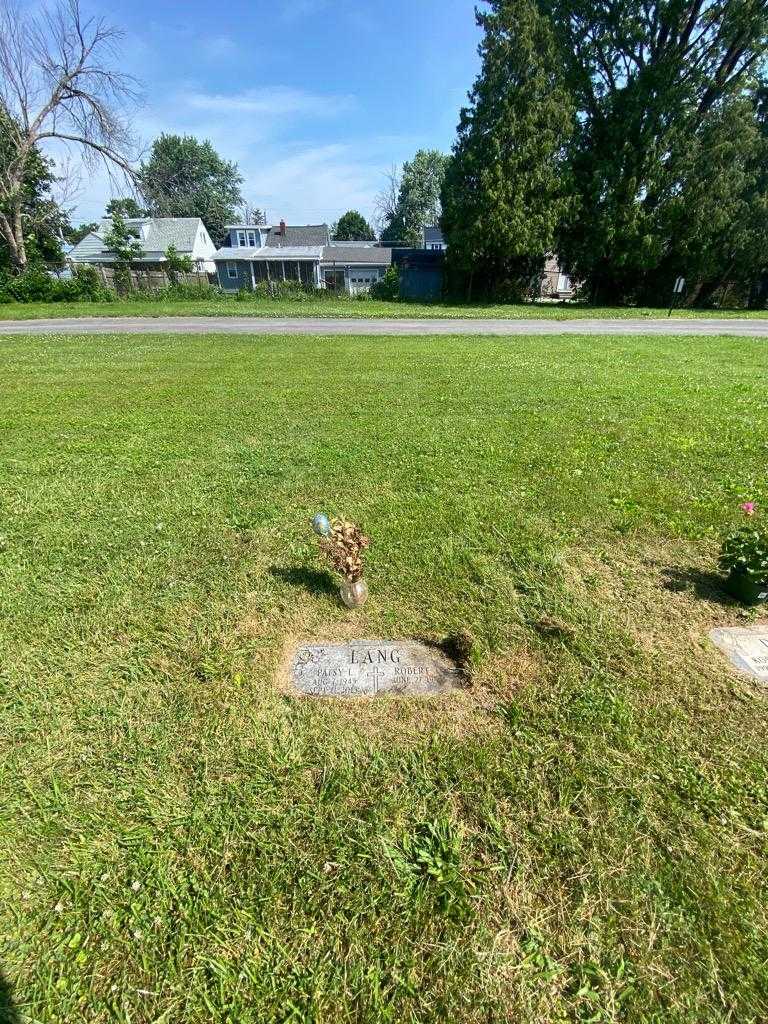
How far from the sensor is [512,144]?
70.5 feet

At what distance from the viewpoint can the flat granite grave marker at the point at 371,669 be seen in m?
2.23

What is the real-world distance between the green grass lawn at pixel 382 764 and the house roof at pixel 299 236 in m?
41.3

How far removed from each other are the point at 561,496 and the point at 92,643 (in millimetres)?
3572

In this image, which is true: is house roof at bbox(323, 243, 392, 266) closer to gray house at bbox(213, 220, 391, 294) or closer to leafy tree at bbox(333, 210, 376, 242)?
gray house at bbox(213, 220, 391, 294)

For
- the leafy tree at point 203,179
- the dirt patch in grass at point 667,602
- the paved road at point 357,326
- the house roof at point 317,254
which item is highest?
the leafy tree at point 203,179

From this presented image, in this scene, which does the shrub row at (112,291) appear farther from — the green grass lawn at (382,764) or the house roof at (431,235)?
the house roof at (431,235)

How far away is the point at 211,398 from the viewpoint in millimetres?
7133

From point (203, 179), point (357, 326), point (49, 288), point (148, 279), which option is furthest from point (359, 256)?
point (203, 179)

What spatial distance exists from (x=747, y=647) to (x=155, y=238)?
4703 cm

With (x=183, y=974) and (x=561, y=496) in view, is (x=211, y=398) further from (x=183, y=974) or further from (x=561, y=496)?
(x=183, y=974)

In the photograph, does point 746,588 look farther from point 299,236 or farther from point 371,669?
point 299,236

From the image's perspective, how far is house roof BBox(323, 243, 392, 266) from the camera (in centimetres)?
3531

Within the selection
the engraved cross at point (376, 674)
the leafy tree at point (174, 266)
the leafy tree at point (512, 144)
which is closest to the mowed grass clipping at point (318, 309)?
the leafy tree at point (174, 266)

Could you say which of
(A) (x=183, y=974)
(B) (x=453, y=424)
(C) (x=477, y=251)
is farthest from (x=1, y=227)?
(A) (x=183, y=974)
